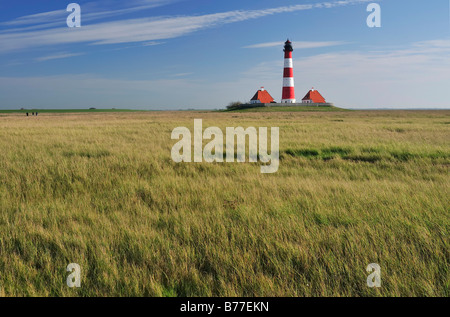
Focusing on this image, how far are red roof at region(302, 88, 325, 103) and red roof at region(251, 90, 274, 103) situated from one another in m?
10.7

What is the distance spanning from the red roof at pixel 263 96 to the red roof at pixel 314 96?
10702 mm

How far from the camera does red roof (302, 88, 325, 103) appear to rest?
85312mm

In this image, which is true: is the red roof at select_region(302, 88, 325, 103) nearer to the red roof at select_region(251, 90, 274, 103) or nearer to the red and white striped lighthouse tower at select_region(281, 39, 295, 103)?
the red roof at select_region(251, 90, 274, 103)

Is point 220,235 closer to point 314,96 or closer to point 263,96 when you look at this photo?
point 263,96

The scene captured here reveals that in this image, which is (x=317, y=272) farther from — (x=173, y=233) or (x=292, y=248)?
(x=173, y=233)

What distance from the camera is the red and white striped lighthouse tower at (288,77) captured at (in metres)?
68.8

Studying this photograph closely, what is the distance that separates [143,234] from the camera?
405 cm

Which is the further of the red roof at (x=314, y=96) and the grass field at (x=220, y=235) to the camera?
the red roof at (x=314, y=96)

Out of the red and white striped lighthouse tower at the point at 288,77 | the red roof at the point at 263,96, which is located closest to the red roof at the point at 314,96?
the red roof at the point at 263,96

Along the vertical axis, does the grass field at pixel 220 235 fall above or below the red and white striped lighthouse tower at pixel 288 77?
below

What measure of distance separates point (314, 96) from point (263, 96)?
609 inches

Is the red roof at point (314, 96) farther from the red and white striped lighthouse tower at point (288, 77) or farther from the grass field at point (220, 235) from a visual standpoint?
the grass field at point (220, 235)

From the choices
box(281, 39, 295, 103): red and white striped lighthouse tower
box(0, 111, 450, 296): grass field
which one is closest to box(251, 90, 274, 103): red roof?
box(281, 39, 295, 103): red and white striped lighthouse tower
